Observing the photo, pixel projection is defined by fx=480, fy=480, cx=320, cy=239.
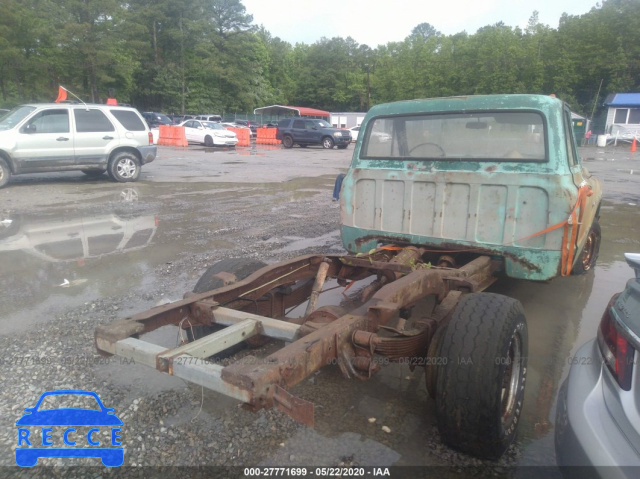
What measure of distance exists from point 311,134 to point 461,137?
25.8 meters

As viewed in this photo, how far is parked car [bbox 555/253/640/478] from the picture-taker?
1810 mm

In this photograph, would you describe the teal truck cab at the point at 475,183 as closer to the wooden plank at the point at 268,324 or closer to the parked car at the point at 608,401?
the parked car at the point at 608,401

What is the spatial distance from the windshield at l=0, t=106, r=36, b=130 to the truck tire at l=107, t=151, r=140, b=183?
2.20 meters

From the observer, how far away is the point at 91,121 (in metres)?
12.6

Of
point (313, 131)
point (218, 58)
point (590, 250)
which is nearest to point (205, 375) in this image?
point (590, 250)

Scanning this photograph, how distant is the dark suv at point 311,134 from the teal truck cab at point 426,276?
80.2 feet

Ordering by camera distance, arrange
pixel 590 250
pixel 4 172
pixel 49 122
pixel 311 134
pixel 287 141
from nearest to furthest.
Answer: pixel 590 250, pixel 4 172, pixel 49 122, pixel 311 134, pixel 287 141

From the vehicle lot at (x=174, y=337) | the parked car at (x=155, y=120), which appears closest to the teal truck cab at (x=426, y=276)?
the vehicle lot at (x=174, y=337)

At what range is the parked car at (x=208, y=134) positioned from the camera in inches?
1105

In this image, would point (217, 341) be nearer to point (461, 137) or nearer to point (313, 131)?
point (461, 137)

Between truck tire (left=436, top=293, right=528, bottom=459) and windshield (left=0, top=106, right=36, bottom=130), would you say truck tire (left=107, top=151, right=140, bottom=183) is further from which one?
truck tire (left=436, top=293, right=528, bottom=459)

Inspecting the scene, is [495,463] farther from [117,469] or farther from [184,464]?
[117,469]

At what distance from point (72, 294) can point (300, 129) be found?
25.7 metres

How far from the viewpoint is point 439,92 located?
191 ft
